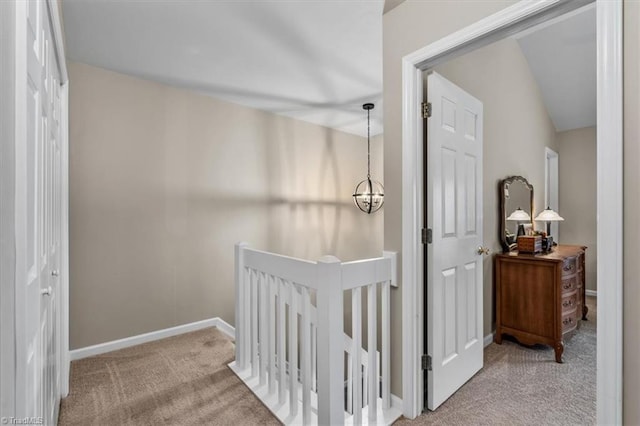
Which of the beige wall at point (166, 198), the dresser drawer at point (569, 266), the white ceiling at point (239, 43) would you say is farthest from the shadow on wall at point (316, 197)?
the dresser drawer at point (569, 266)

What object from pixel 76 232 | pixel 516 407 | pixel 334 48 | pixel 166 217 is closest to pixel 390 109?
pixel 334 48

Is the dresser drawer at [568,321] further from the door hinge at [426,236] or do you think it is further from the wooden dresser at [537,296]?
the door hinge at [426,236]

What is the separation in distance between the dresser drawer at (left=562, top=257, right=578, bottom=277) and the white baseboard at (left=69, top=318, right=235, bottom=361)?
306cm

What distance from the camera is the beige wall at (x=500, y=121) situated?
2.84 m

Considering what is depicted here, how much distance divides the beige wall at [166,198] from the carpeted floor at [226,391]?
1.67ft

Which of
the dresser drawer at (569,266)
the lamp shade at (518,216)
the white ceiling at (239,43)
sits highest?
the white ceiling at (239,43)

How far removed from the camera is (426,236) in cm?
194

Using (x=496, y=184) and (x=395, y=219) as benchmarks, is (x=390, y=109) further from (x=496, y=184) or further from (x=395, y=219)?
(x=496, y=184)

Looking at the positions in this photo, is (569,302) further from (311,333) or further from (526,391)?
(311,333)

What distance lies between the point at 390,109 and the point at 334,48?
0.92m

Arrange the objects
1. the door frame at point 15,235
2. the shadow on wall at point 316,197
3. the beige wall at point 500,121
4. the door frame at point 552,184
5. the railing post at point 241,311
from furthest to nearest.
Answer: the door frame at point 552,184 → the shadow on wall at point 316,197 → the beige wall at point 500,121 → the railing post at point 241,311 → the door frame at point 15,235

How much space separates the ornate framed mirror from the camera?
309 cm

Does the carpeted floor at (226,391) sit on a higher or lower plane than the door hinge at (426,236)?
lower

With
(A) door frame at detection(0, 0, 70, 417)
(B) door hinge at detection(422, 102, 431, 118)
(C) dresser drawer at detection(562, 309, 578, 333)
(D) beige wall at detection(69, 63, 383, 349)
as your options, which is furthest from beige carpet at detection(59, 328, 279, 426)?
(C) dresser drawer at detection(562, 309, 578, 333)
